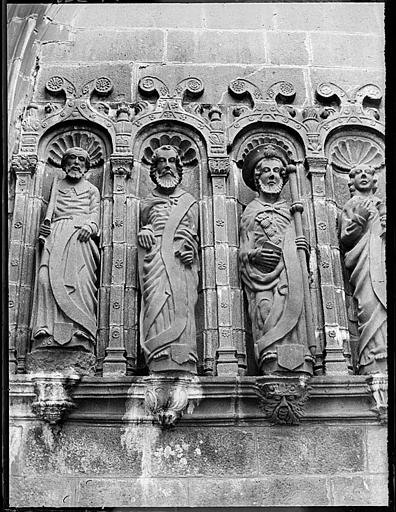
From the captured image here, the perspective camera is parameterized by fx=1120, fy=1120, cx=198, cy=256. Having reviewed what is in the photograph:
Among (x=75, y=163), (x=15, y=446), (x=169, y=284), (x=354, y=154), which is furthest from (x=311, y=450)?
(x=75, y=163)

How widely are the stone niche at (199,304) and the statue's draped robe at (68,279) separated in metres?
0.03

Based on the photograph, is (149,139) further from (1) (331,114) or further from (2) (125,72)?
(1) (331,114)

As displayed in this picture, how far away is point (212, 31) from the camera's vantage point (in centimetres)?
1122

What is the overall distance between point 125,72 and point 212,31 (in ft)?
3.36

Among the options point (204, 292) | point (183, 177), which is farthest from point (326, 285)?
point (183, 177)

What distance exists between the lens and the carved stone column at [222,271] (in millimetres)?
9352

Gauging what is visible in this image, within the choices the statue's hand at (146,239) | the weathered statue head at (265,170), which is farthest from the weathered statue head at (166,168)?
the weathered statue head at (265,170)

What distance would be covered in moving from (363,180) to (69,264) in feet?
9.22

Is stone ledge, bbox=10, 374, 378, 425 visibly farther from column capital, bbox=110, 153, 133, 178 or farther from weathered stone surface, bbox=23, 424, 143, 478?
column capital, bbox=110, 153, 133, 178

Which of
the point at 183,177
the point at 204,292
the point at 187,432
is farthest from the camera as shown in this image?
the point at 183,177

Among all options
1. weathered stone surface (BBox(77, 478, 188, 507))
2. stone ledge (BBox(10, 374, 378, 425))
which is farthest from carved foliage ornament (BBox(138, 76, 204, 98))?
weathered stone surface (BBox(77, 478, 188, 507))

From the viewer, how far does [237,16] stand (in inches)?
446

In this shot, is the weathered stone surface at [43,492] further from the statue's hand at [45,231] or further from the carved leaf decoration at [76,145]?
the carved leaf decoration at [76,145]

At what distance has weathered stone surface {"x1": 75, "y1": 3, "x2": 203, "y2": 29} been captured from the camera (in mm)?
11211
